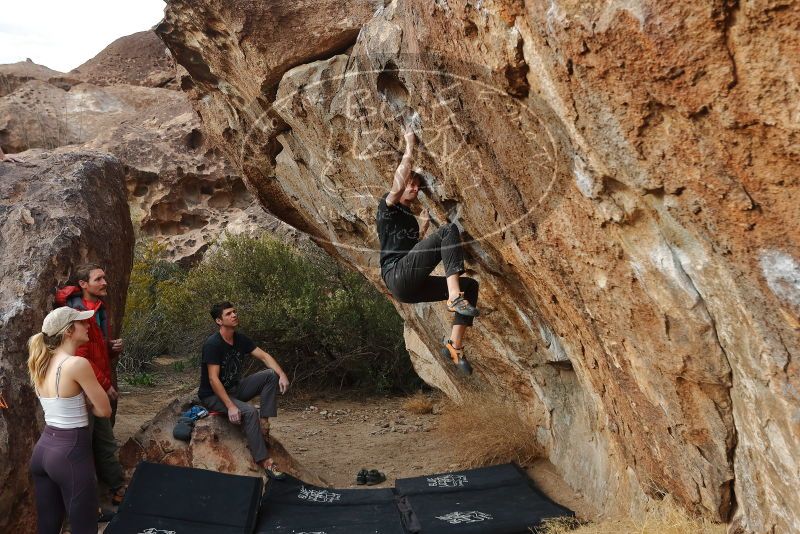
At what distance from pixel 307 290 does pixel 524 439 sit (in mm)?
5569

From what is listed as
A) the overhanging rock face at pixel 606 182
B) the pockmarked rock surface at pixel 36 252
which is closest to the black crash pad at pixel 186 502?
the pockmarked rock surface at pixel 36 252

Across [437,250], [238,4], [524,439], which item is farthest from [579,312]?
[238,4]

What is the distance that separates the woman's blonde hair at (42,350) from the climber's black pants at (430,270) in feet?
5.83

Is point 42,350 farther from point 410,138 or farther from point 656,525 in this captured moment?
point 656,525

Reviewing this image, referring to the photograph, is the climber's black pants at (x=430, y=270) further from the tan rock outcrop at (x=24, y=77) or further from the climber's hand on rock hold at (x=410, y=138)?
the tan rock outcrop at (x=24, y=77)

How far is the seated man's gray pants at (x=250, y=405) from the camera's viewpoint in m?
6.35

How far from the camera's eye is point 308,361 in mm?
11695

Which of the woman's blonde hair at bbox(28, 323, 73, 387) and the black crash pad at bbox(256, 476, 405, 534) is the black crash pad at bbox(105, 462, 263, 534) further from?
the woman's blonde hair at bbox(28, 323, 73, 387)

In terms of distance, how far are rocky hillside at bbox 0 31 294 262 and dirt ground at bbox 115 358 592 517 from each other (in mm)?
3534

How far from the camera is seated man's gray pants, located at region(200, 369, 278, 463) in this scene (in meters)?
6.35

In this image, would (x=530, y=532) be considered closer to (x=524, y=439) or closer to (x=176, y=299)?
(x=524, y=439)

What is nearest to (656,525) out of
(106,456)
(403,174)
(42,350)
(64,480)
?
(403,174)

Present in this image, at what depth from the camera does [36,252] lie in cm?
622

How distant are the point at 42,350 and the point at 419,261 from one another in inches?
79.7
